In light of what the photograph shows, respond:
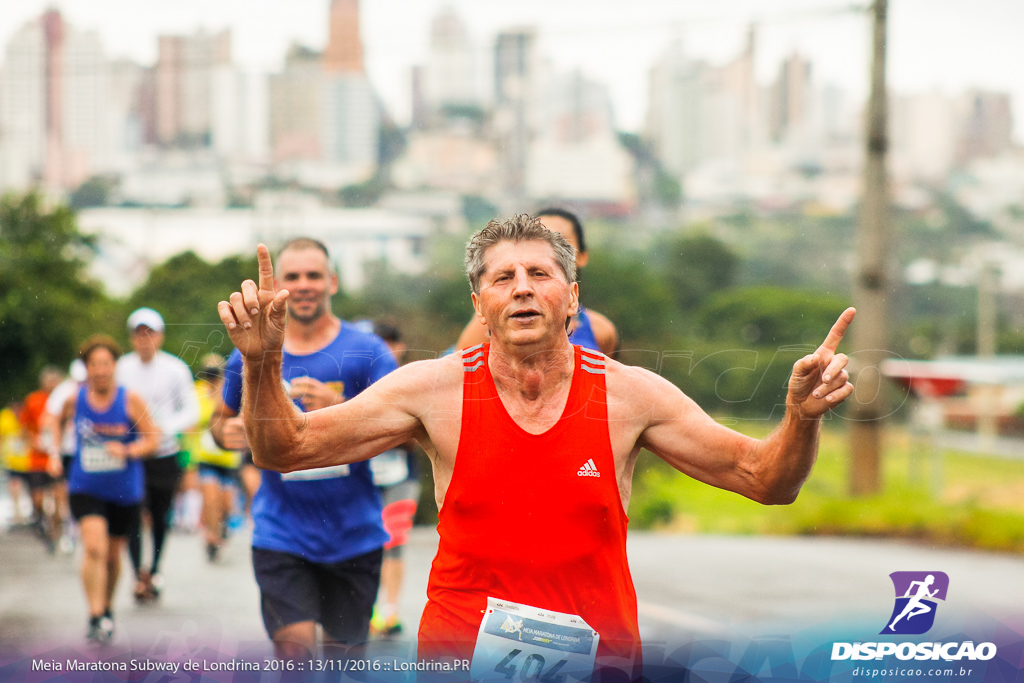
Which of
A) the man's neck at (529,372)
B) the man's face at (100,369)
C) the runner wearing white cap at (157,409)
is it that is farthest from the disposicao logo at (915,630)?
the man's face at (100,369)

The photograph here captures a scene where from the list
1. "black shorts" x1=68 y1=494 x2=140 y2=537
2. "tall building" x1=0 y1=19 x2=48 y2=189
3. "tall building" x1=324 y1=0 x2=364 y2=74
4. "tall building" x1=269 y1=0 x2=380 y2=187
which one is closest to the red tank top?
"black shorts" x1=68 y1=494 x2=140 y2=537

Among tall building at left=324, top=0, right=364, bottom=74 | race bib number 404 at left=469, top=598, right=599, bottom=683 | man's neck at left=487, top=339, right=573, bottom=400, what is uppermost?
tall building at left=324, top=0, right=364, bottom=74

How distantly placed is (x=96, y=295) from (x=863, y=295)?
11946mm

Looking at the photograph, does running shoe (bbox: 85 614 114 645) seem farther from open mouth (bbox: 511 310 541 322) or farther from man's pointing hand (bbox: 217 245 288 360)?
open mouth (bbox: 511 310 541 322)

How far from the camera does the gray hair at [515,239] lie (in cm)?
298

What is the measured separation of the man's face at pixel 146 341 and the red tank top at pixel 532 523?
454cm

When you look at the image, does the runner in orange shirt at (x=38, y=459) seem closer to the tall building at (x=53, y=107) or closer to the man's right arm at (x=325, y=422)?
the tall building at (x=53, y=107)

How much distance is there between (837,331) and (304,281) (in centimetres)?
249

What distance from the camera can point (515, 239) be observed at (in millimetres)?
2963

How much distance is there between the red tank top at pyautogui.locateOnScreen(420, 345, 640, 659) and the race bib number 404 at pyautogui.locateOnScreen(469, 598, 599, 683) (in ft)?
0.09

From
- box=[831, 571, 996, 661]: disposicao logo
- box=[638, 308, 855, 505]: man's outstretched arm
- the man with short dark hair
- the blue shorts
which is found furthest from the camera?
the blue shorts

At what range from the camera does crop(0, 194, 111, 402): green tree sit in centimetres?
1372

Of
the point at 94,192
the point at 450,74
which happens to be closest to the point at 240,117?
the point at 94,192

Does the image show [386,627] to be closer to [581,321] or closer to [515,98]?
[581,321]
